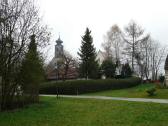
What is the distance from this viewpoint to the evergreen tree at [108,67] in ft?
189

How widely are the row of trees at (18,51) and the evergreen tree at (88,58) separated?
32.6m

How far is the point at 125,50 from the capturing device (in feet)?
196

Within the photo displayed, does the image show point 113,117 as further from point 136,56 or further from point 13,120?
point 136,56

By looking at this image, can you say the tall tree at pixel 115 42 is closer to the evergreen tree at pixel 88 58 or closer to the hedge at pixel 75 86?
the evergreen tree at pixel 88 58

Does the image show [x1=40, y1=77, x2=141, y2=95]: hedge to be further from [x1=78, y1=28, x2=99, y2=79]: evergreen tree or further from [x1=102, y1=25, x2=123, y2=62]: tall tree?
[x1=102, y1=25, x2=123, y2=62]: tall tree

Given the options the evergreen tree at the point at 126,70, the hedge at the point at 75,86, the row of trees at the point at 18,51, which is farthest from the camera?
the evergreen tree at the point at 126,70

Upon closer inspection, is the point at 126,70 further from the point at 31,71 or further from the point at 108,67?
the point at 31,71

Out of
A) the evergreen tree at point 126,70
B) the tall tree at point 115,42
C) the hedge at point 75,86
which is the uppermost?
the tall tree at point 115,42

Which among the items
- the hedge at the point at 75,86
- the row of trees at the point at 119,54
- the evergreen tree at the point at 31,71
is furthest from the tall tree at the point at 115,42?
the evergreen tree at the point at 31,71

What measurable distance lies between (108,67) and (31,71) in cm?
3825

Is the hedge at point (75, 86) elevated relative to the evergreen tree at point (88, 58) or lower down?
lower down

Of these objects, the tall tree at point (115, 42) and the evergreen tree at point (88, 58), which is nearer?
the evergreen tree at point (88, 58)

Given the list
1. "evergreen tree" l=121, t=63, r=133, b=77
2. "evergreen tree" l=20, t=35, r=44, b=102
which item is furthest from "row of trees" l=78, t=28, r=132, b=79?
"evergreen tree" l=20, t=35, r=44, b=102

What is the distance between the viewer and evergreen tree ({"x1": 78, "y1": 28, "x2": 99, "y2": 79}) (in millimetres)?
53781
